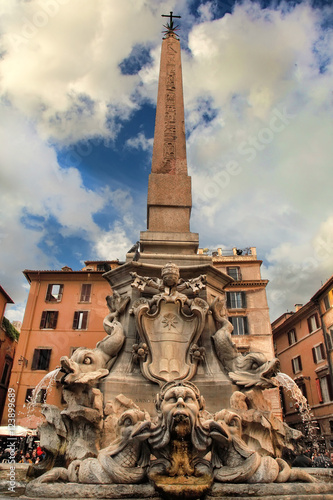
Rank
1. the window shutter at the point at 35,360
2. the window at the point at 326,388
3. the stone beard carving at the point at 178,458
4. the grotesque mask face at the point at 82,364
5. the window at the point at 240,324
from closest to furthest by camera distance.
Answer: the stone beard carving at the point at 178,458 → the grotesque mask face at the point at 82,364 → the window shutter at the point at 35,360 → the window at the point at 326,388 → the window at the point at 240,324

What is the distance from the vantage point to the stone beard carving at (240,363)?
15.3 ft

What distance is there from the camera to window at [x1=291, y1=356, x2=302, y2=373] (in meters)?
27.9

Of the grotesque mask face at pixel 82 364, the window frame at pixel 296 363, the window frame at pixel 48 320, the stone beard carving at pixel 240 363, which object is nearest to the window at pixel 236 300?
the window frame at pixel 296 363

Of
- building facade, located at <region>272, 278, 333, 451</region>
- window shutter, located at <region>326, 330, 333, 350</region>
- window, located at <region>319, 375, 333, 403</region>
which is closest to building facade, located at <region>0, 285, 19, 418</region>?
building facade, located at <region>272, 278, 333, 451</region>

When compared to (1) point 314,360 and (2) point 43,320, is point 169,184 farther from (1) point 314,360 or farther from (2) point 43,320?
(1) point 314,360

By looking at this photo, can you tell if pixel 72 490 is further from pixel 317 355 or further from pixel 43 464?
pixel 317 355

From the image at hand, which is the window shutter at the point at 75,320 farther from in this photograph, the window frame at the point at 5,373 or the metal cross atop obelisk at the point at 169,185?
the metal cross atop obelisk at the point at 169,185

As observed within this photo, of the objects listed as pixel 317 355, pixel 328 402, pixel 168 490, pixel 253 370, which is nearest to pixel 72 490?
pixel 168 490

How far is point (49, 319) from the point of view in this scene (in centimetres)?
2433

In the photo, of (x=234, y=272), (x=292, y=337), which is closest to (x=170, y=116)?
(x=234, y=272)

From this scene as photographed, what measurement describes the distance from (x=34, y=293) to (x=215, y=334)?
22156 millimetres

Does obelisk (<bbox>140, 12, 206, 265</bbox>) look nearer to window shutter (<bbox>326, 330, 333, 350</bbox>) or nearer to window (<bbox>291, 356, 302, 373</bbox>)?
window shutter (<bbox>326, 330, 333, 350</bbox>)

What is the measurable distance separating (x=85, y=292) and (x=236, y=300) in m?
10.1

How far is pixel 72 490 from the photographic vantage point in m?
3.03
